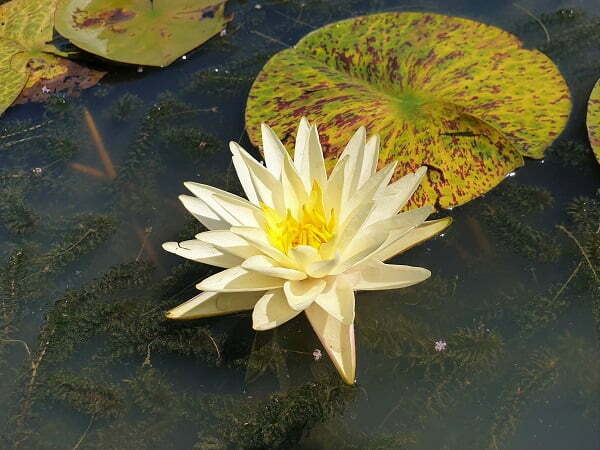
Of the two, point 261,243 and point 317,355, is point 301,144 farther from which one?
point 317,355

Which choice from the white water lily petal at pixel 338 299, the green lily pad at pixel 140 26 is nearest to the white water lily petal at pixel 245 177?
the white water lily petal at pixel 338 299

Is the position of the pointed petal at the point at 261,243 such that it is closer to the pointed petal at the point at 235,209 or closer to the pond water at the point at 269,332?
the pointed petal at the point at 235,209

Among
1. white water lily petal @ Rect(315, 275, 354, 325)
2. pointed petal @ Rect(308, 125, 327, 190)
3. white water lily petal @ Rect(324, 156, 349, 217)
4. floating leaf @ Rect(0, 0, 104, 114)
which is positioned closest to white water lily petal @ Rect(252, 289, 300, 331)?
white water lily petal @ Rect(315, 275, 354, 325)

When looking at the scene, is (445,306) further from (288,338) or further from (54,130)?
(54,130)

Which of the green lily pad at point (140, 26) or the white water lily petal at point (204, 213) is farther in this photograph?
the green lily pad at point (140, 26)

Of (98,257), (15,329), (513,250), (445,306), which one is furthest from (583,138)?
(15,329)
